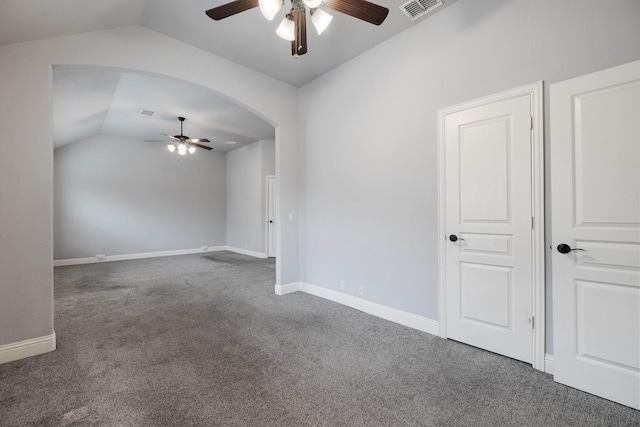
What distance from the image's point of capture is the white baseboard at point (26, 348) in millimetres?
2434

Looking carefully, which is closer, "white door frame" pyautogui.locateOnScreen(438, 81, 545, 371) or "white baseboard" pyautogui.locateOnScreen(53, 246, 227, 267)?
"white door frame" pyautogui.locateOnScreen(438, 81, 545, 371)

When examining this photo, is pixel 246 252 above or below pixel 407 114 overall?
below

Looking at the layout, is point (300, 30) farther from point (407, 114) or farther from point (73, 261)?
point (73, 261)

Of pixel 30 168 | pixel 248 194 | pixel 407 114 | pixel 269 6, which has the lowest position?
pixel 30 168

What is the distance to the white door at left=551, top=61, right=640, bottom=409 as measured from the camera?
1.88m

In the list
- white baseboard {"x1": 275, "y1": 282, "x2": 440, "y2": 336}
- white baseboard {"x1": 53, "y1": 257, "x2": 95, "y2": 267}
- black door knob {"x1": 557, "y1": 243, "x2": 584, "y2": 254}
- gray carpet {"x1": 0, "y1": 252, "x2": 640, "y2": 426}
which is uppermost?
black door knob {"x1": 557, "y1": 243, "x2": 584, "y2": 254}

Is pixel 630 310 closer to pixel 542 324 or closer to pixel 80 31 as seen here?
pixel 542 324

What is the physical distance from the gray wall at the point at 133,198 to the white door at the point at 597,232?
8.56m

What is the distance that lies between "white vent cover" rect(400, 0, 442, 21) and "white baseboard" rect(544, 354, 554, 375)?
3.15 meters

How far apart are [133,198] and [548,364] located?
8786mm

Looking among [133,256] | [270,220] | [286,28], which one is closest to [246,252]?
[270,220]

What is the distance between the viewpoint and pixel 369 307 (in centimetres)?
357

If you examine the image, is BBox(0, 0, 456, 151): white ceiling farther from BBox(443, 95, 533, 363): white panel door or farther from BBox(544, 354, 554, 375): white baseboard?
BBox(544, 354, 554, 375): white baseboard

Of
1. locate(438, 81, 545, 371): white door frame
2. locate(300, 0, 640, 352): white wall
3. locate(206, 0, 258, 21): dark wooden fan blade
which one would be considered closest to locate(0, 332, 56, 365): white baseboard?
locate(300, 0, 640, 352): white wall
